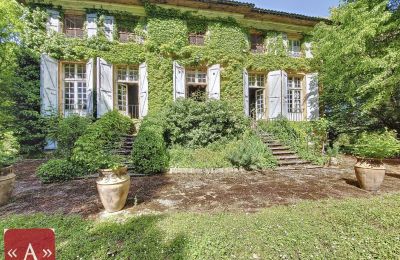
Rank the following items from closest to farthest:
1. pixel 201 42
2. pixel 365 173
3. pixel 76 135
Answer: pixel 365 173, pixel 76 135, pixel 201 42

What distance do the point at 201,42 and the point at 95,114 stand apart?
21.8ft

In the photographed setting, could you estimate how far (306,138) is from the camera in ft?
29.5

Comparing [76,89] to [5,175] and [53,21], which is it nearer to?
[53,21]

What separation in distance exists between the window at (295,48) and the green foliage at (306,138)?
539cm

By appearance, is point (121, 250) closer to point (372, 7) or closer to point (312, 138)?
point (312, 138)

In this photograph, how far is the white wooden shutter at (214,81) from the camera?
11.0 metres

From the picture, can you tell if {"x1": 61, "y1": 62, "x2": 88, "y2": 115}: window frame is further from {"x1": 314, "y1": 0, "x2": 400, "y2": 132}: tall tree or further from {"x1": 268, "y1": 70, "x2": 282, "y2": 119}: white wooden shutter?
{"x1": 314, "y1": 0, "x2": 400, "y2": 132}: tall tree

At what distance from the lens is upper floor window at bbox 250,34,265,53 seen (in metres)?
12.4

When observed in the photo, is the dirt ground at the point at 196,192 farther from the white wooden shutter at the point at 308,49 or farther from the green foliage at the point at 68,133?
the white wooden shutter at the point at 308,49

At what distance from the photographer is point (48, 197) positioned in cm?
469

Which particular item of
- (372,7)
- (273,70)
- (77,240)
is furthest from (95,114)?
(372,7)

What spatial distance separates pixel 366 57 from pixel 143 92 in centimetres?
976

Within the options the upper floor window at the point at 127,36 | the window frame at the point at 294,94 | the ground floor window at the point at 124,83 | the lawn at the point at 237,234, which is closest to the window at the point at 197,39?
the upper floor window at the point at 127,36

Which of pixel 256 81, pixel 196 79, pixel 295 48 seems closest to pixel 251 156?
pixel 196 79
